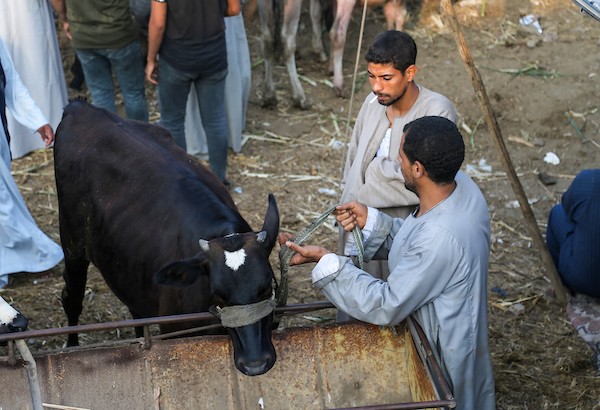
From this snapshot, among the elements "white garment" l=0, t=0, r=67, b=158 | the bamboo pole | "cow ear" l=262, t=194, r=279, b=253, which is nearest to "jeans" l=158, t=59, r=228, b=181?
"white garment" l=0, t=0, r=67, b=158

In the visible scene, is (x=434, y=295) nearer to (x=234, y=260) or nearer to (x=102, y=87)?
(x=234, y=260)

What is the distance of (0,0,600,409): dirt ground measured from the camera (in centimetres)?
572

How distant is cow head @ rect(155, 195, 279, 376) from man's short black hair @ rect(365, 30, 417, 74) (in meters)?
1.16

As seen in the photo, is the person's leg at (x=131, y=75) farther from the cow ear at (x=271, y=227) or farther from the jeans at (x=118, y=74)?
the cow ear at (x=271, y=227)

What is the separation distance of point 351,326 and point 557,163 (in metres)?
4.75

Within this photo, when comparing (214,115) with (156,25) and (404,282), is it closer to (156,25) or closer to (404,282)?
(156,25)

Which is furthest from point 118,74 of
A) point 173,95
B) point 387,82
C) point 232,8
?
point 387,82

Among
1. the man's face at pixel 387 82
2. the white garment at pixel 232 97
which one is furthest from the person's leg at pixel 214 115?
the man's face at pixel 387 82

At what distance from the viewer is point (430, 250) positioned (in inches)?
138

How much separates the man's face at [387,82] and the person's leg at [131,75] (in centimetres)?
374

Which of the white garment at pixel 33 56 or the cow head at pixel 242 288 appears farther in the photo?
the white garment at pixel 33 56

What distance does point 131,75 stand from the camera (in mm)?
7734

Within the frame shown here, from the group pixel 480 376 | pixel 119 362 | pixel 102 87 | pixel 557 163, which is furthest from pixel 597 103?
pixel 119 362

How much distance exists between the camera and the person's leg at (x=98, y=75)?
24.9ft
